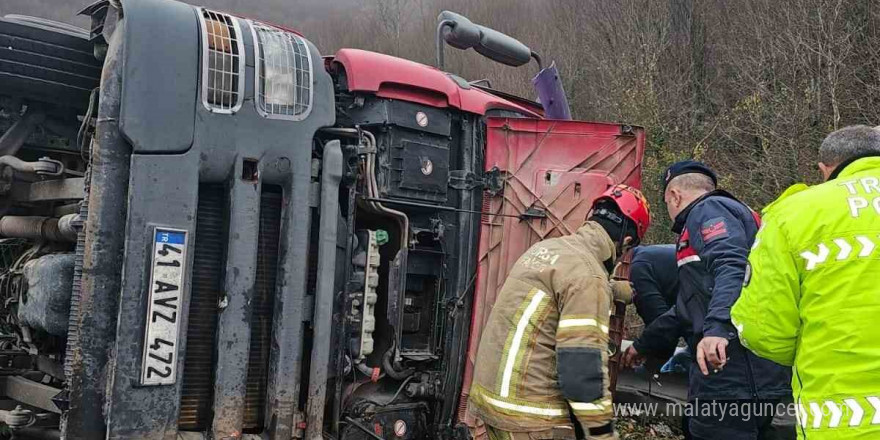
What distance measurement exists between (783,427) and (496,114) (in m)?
1.98

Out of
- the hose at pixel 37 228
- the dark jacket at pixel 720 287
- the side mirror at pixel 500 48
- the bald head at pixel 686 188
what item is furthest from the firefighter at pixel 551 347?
the side mirror at pixel 500 48

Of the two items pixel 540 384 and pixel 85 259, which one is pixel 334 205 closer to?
pixel 85 259

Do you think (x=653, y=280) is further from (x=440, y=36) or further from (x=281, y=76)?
(x=281, y=76)

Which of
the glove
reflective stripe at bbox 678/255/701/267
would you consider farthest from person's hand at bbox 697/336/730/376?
the glove

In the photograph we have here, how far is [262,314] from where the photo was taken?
2971 millimetres

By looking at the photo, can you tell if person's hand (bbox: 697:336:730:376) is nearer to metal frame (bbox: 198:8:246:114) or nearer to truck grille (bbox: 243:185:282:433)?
truck grille (bbox: 243:185:282:433)

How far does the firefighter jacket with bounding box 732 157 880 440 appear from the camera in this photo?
1.89 metres

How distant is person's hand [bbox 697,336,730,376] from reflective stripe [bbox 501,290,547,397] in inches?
27.5

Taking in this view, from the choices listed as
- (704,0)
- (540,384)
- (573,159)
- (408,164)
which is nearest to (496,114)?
(573,159)

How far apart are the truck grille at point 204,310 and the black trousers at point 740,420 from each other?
1991 mm

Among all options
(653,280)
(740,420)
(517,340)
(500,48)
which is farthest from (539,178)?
(740,420)

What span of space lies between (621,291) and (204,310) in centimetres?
190

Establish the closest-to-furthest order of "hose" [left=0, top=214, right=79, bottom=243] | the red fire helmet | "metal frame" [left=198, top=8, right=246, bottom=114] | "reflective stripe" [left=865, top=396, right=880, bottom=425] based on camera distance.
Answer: "reflective stripe" [left=865, top=396, right=880, bottom=425] < "metal frame" [left=198, top=8, right=246, bottom=114] < the red fire helmet < "hose" [left=0, top=214, right=79, bottom=243]

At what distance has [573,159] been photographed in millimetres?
3820
